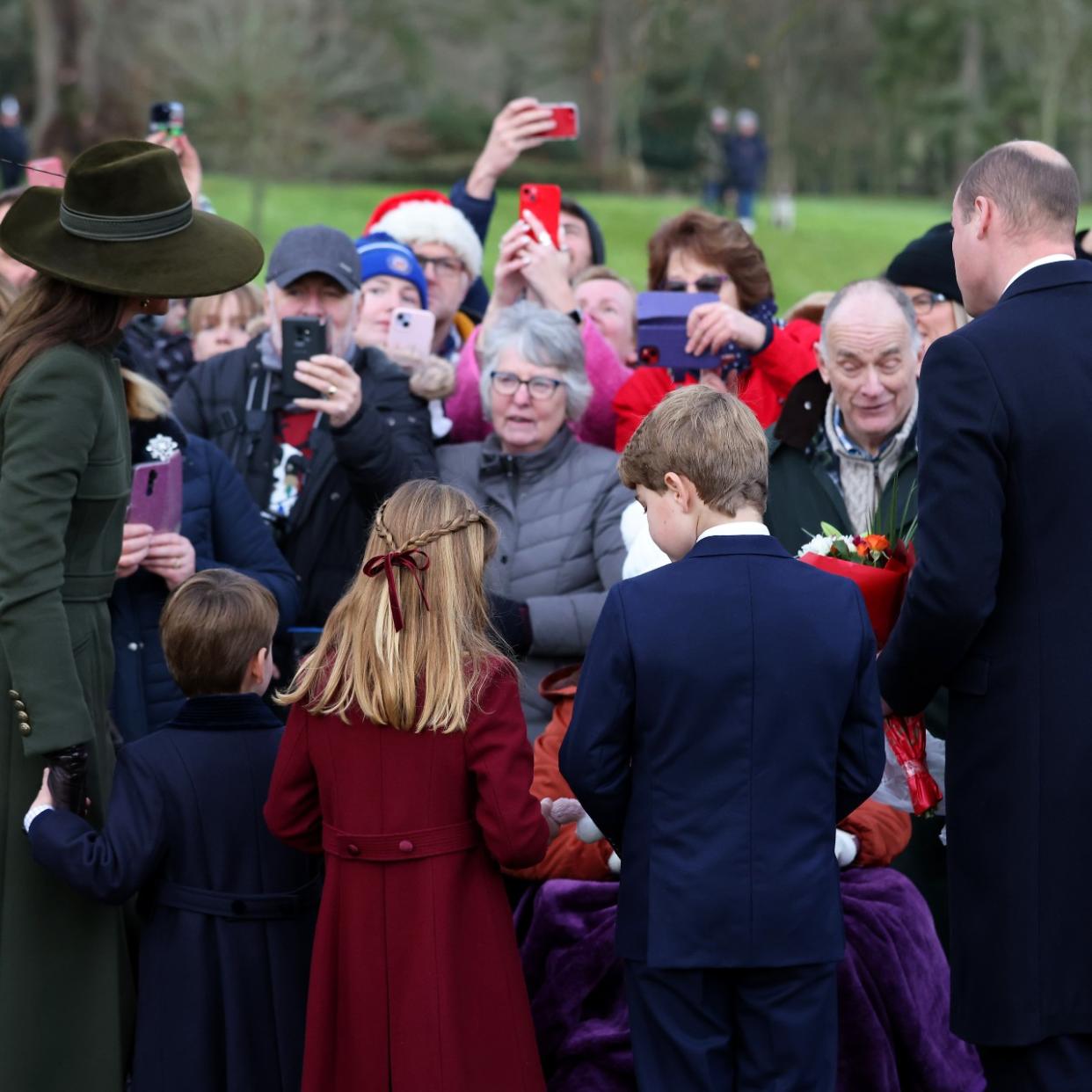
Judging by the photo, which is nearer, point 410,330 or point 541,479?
point 541,479

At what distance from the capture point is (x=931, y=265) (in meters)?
5.27

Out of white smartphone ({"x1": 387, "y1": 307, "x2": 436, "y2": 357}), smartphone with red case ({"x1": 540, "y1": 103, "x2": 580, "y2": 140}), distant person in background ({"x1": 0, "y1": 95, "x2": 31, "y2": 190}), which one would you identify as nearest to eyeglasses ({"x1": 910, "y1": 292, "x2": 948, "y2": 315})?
smartphone with red case ({"x1": 540, "y1": 103, "x2": 580, "y2": 140})

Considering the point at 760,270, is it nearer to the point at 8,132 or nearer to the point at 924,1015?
the point at 924,1015

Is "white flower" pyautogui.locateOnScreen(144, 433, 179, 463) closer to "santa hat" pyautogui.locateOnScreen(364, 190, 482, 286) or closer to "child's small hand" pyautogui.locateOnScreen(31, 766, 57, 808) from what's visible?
"child's small hand" pyautogui.locateOnScreen(31, 766, 57, 808)

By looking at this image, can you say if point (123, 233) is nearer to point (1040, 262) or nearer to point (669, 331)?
point (669, 331)

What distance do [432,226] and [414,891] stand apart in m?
3.27

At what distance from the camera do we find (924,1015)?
3873mm

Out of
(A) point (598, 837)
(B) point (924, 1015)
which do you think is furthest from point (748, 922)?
(B) point (924, 1015)

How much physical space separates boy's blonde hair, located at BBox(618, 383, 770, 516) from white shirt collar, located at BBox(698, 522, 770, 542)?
0.03 meters

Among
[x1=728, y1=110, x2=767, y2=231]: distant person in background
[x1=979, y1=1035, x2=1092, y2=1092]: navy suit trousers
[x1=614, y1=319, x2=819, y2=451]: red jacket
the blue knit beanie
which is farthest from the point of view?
[x1=728, y1=110, x2=767, y2=231]: distant person in background

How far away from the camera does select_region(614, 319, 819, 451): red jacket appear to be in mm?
5133

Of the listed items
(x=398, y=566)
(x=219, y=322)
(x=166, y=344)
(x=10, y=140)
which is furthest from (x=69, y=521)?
(x=10, y=140)

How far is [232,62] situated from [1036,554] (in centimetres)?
2385

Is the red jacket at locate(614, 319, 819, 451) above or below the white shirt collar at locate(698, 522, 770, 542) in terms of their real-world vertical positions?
below
